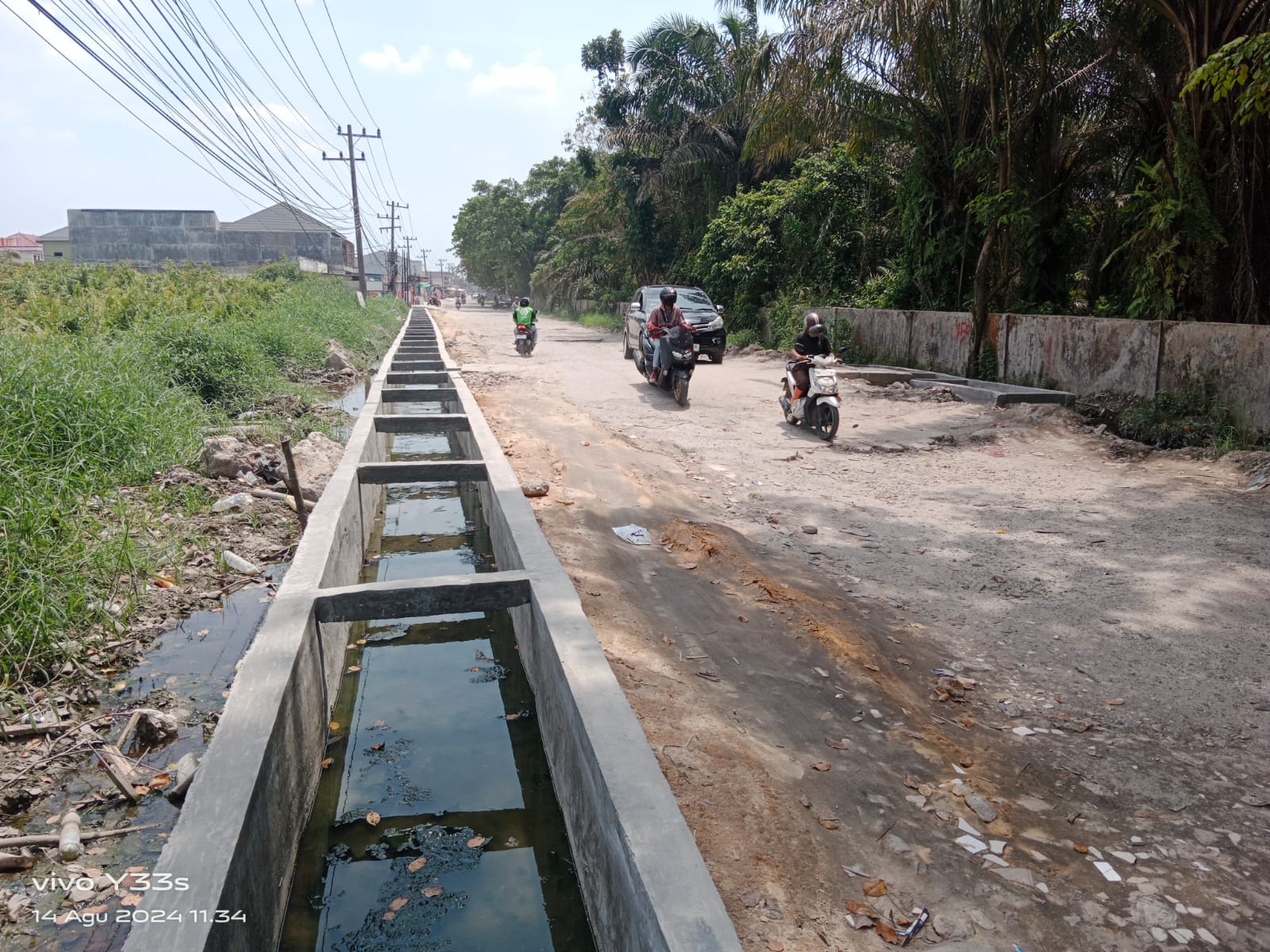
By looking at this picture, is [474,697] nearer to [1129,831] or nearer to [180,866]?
[180,866]

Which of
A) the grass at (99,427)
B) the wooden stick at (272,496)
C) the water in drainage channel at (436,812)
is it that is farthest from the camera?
the wooden stick at (272,496)

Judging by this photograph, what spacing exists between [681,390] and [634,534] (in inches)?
257

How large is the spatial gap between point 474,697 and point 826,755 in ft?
7.39

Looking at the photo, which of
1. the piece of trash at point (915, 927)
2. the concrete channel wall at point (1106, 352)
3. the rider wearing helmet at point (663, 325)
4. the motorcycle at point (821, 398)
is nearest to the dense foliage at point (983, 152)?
the concrete channel wall at point (1106, 352)

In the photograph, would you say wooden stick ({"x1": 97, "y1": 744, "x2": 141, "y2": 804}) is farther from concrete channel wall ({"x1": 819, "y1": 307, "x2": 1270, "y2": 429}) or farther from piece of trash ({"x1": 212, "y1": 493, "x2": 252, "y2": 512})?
concrete channel wall ({"x1": 819, "y1": 307, "x2": 1270, "y2": 429})

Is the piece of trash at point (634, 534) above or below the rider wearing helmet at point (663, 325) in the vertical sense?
below

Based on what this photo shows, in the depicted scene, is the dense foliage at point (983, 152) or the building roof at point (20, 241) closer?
the dense foliage at point (983, 152)

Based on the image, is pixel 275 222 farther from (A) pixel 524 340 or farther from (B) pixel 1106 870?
(B) pixel 1106 870

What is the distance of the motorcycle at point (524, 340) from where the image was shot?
20844 mm

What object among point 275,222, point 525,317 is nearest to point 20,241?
point 275,222

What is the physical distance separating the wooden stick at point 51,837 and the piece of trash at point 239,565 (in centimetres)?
300

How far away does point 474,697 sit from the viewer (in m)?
4.92

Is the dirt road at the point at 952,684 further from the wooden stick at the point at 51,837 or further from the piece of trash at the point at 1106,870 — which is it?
the wooden stick at the point at 51,837

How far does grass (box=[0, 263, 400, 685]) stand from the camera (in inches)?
183
